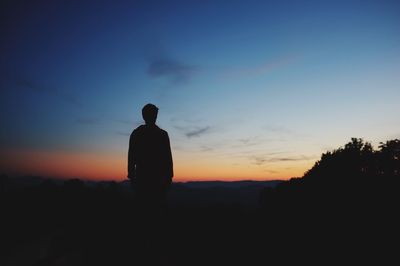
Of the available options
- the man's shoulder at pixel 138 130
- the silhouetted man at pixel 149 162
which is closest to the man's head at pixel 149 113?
the silhouetted man at pixel 149 162

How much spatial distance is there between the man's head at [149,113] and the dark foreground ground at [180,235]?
5.20ft

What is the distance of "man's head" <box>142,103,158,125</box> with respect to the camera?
5062 millimetres

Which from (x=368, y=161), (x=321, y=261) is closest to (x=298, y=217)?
(x=321, y=261)

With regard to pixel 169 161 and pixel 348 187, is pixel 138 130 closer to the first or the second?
pixel 169 161

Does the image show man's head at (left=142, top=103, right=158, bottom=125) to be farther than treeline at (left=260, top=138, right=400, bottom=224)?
No

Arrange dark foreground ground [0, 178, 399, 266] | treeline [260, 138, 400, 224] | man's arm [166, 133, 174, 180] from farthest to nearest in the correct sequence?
1. treeline [260, 138, 400, 224]
2. man's arm [166, 133, 174, 180]
3. dark foreground ground [0, 178, 399, 266]

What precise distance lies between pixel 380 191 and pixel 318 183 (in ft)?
44.6

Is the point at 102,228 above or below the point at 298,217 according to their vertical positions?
above

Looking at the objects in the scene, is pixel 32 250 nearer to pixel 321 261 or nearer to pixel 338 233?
pixel 321 261

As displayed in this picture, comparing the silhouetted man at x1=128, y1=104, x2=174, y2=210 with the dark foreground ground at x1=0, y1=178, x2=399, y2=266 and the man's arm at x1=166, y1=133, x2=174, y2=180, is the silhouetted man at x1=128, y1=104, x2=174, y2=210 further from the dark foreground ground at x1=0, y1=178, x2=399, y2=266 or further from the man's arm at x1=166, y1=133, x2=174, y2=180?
the dark foreground ground at x1=0, y1=178, x2=399, y2=266

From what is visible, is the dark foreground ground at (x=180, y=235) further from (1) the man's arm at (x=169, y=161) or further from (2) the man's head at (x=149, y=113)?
(2) the man's head at (x=149, y=113)

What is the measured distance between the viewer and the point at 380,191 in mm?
38406

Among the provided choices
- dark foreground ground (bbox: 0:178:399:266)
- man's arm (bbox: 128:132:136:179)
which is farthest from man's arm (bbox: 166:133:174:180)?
dark foreground ground (bbox: 0:178:399:266)

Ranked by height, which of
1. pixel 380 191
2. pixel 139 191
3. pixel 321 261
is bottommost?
pixel 321 261
